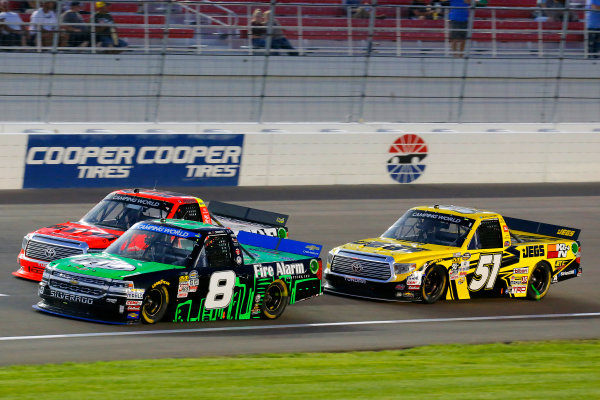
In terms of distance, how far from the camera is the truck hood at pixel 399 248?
1527 centimetres

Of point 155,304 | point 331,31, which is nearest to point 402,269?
point 155,304

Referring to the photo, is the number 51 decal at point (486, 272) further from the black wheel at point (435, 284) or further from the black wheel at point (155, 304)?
the black wheel at point (155, 304)

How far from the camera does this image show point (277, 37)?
2553 centimetres

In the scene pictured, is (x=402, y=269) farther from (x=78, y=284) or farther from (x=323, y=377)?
(x=323, y=377)

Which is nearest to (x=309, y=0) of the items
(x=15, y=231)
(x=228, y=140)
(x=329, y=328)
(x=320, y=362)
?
(x=228, y=140)

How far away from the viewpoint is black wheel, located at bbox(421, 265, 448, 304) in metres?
15.4

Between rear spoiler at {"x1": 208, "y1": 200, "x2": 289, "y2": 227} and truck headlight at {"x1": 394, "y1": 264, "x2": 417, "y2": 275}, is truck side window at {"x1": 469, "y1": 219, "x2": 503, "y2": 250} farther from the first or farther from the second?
rear spoiler at {"x1": 208, "y1": 200, "x2": 289, "y2": 227}

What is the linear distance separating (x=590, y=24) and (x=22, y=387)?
2336 cm

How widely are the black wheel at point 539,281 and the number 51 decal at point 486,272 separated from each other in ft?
2.61

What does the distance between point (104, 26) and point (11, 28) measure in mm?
2064

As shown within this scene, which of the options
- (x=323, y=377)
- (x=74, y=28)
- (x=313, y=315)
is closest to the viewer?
(x=323, y=377)

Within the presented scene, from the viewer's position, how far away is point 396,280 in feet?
49.2

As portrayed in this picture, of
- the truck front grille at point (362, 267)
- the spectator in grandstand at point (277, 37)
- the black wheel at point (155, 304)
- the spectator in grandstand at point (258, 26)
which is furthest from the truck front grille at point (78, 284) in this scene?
the spectator in grandstand at point (277, 37)

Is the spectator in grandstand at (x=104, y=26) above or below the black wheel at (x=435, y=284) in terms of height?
above
